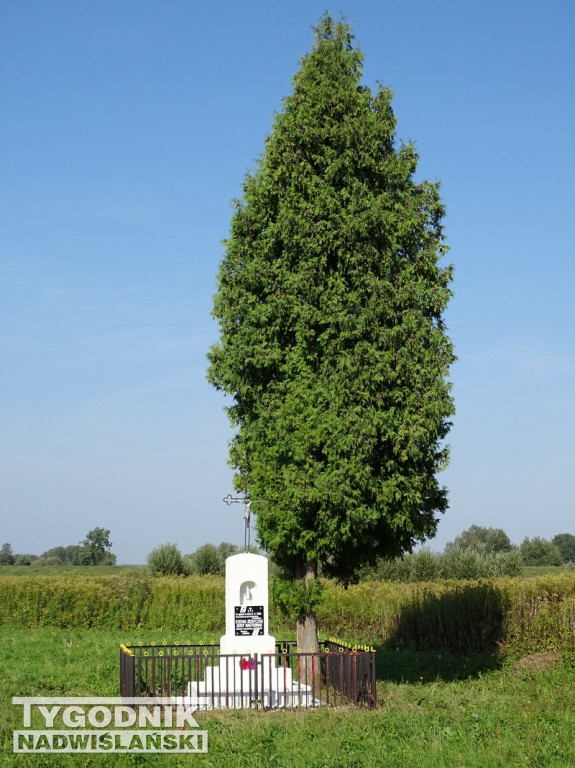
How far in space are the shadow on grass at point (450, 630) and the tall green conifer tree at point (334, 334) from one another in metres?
7.09

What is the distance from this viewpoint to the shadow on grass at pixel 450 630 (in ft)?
76.3

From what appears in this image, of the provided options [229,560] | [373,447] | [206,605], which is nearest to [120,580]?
[206,605]

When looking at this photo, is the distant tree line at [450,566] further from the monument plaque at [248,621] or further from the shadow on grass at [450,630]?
the monument plaque at [248,621]

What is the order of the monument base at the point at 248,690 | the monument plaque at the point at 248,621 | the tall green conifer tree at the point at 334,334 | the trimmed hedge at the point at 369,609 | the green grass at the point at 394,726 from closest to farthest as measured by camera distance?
the green grass at the point at 394,726 < the monument base at the point at 248,690 < the tall green conifer tree at the point at 334,334 < the monument plaque at the point at 248,621 < the trimmed hedge at the point at 369,609

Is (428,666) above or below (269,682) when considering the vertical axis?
below

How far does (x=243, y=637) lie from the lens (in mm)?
16375

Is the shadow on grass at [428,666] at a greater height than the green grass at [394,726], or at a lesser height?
lesser

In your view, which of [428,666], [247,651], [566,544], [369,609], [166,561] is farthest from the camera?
[566,544]

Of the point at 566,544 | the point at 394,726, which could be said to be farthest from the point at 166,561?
the point at 566,544

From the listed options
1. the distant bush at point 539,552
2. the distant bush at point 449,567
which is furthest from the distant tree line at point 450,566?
the distant bush at point 539,552

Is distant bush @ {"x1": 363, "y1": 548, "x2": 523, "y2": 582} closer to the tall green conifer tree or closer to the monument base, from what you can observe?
the tall green conifer tree

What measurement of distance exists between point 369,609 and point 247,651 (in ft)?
45.3

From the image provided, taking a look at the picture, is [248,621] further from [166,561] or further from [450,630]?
[166,561]

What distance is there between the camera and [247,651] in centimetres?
1609
